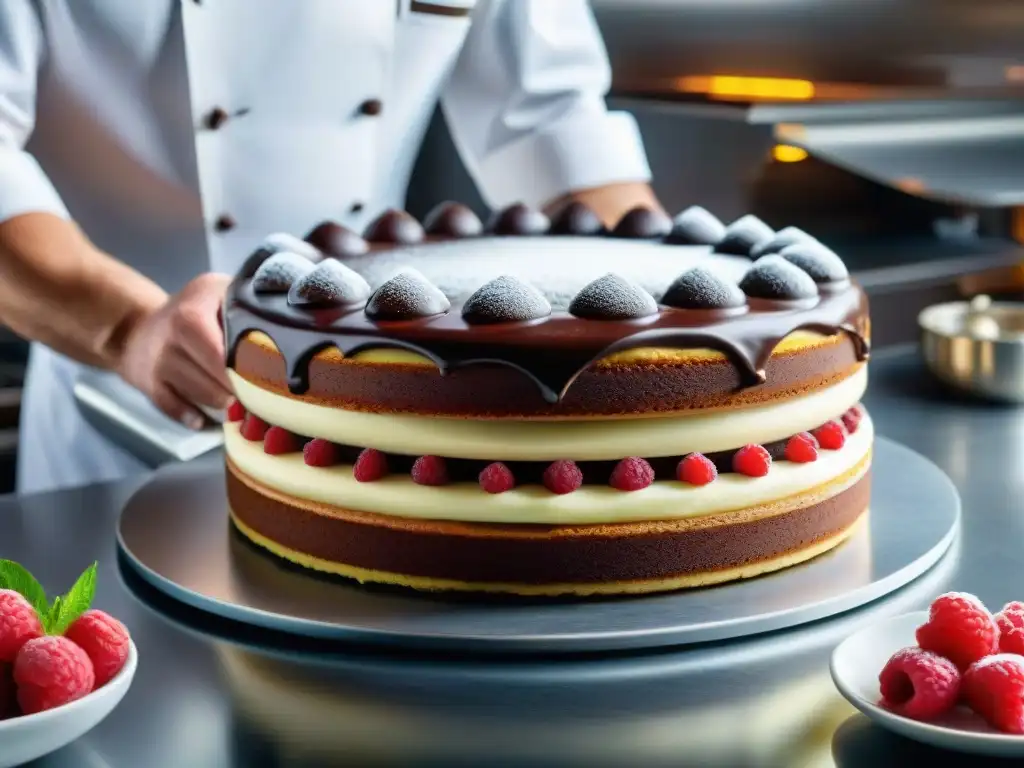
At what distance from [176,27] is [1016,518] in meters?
1.64

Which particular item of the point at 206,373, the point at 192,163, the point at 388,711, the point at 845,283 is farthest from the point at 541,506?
the point at 192,163

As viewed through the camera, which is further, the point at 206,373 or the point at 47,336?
the point at 47,336

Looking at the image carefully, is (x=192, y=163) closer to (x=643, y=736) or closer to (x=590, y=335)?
(x=590, y=335)

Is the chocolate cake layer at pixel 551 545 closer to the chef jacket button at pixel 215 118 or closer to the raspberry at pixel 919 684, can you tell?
the raspberry at pixel 919 684

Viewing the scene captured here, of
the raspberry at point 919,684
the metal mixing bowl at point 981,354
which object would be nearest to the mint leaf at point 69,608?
the raspberry at point 919,684

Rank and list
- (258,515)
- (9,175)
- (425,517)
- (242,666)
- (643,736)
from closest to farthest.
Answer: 1. (643,736)
2. (242,666)
3. (425,517)
4. (258,515)
5. (9,175)

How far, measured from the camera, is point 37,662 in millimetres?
1181

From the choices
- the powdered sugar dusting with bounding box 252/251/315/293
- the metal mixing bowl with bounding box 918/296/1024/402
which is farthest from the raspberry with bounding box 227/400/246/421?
the metal mixing bowl with bounding box 918/296/1024/402

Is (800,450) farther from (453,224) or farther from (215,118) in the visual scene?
(215,118)

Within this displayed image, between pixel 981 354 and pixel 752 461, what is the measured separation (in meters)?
1.09

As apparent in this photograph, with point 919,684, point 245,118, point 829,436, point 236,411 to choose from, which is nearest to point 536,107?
point 245,118

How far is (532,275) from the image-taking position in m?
1.84

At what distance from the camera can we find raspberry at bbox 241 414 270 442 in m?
1.76

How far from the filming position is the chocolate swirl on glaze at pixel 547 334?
1484 millimetres
